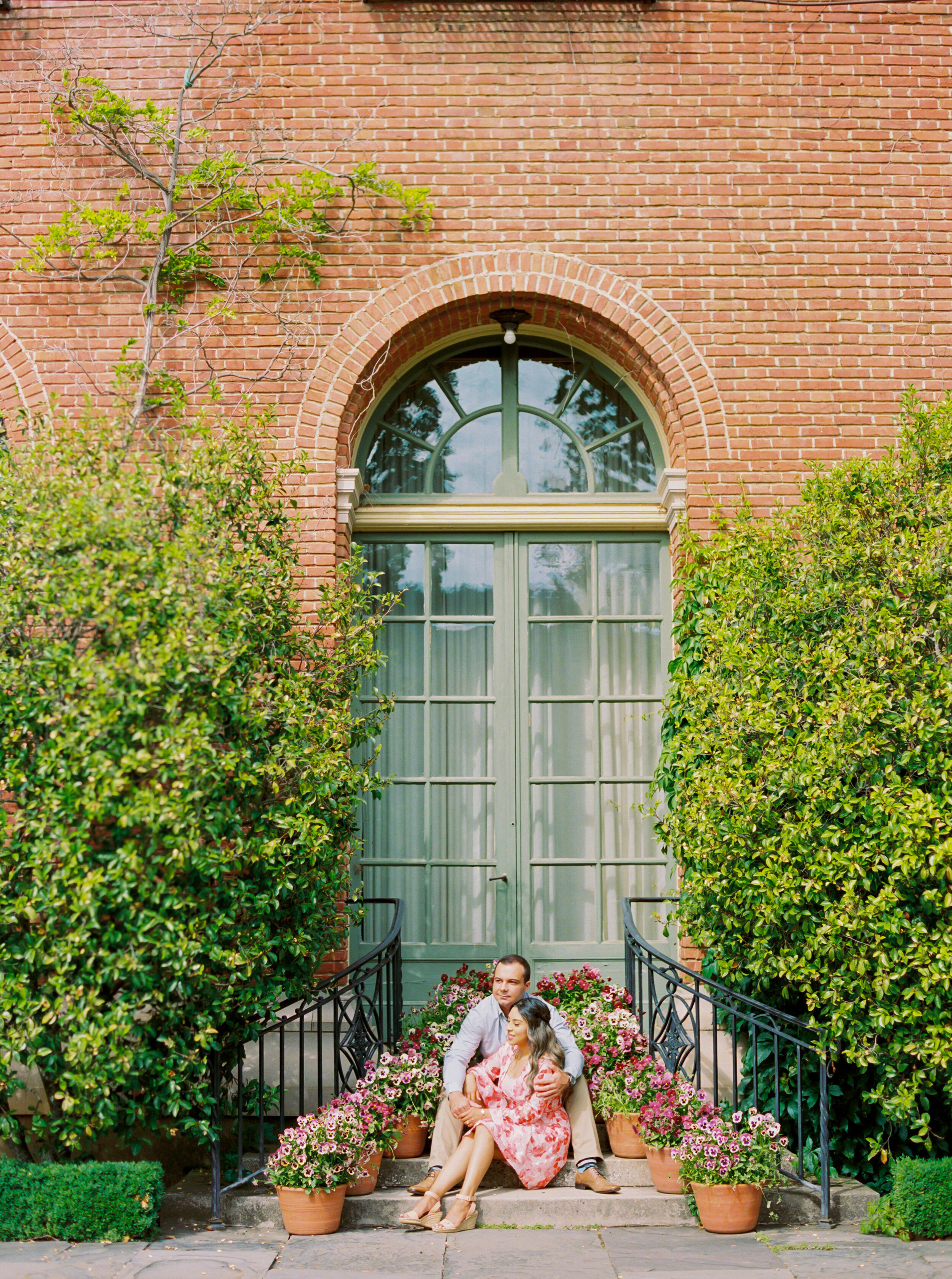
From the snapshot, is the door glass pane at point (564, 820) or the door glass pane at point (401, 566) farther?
the door glass pane at point (401, 566)

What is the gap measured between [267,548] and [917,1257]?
424 centimetres

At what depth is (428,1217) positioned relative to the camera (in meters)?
4.80

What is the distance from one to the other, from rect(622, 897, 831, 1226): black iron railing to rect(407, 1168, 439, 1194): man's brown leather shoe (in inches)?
48.2

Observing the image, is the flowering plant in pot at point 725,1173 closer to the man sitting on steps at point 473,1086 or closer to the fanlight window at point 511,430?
the man sitting on steps at point 473,1086

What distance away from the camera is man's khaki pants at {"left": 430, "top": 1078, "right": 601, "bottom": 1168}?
5023 millimetres

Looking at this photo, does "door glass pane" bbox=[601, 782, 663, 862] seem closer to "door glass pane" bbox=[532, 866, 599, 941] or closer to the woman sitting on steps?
"door glass pane" bbox=[532, 866, 599, 941]

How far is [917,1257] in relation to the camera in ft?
14.7

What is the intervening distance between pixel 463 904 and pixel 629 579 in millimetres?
2380

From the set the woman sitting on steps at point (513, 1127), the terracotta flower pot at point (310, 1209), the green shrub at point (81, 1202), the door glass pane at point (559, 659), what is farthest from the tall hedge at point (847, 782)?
the green shrub at point (81, 1202)

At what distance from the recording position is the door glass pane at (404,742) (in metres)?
7.08

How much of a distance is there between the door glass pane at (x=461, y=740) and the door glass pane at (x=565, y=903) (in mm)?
758

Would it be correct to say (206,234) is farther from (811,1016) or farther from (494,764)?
(811,1016)

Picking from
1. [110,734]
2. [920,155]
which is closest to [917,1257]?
[110,734]

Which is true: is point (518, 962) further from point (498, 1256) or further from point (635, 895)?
point (635, 895)
